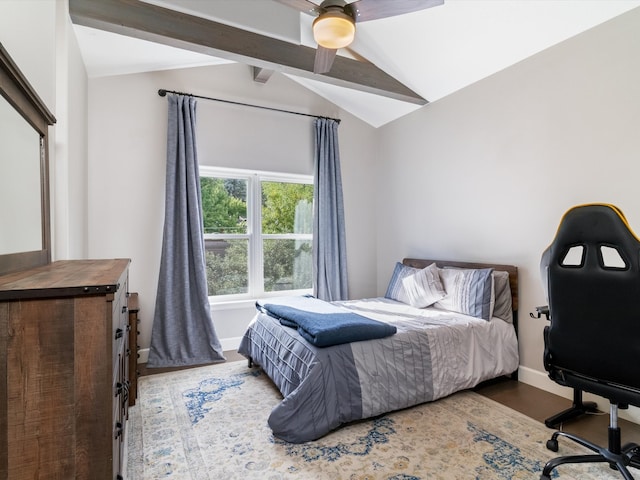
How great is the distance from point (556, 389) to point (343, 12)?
3.10 m

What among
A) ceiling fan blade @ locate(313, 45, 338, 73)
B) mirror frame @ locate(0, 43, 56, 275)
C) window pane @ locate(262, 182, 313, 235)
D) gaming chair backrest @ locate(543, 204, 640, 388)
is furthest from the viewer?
window pane @ locate(262, 182, 313, 235)

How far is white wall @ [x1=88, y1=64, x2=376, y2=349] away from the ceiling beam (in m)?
0.97

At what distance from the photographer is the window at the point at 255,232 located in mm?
3822

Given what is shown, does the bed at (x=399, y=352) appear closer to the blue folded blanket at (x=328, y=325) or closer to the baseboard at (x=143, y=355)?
the blue folded blanket at (x=328, y=325)

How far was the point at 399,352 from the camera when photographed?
7.66 feet

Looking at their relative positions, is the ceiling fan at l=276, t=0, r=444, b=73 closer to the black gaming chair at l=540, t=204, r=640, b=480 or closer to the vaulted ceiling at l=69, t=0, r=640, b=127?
the vaulted ceiling at l=69, t=0, r=640, b=127

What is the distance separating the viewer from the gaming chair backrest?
57.4 inches

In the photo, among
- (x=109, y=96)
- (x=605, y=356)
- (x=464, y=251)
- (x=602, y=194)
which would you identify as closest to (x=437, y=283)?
(x=464, y=251)

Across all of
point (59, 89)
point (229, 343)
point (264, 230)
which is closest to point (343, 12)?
point (59, 89)

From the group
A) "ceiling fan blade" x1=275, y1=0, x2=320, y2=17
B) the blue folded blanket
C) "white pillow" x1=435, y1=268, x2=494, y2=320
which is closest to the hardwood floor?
"white pillow" x1=435, y1=268, x2=494, y2=320

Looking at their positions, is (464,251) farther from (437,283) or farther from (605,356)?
(605,356)

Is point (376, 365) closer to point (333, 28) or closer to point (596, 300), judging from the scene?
point (596, 300)

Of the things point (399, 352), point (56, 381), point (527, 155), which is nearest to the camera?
point (56, 381)

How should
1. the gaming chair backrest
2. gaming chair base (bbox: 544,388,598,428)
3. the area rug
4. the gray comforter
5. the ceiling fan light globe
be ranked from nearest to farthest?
the gaming chair backrest < the area rug < the ceiling fan light globe < the gray comforter < gaming chair base (bbox: 544,388,598,428)
